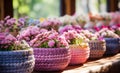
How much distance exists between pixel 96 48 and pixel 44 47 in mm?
645

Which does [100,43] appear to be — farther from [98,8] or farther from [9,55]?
[98,8]

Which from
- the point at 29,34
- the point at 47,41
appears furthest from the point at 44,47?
the point at 29,34

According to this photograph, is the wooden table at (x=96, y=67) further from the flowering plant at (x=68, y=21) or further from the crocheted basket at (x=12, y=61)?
the flowering plant at (x=68, y=21)

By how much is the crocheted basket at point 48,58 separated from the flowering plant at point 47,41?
3 centimetres

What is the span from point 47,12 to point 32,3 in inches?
16.1

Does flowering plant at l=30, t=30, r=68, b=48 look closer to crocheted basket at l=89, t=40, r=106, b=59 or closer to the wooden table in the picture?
the wooden table

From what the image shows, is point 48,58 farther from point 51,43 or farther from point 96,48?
point 96,48

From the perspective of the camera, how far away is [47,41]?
6.07ft

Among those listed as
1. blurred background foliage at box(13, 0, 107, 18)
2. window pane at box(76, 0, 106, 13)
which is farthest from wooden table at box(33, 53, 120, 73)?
window pane at box(76, 0, 106, 13)

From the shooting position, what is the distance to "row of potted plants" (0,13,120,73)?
155 centimetres

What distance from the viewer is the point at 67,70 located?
1879mm

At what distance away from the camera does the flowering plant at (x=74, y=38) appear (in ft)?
6.82

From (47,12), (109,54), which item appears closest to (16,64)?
(109,54)

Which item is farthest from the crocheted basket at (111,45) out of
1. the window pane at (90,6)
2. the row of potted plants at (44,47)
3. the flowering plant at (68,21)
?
the window pane at (90,6)
